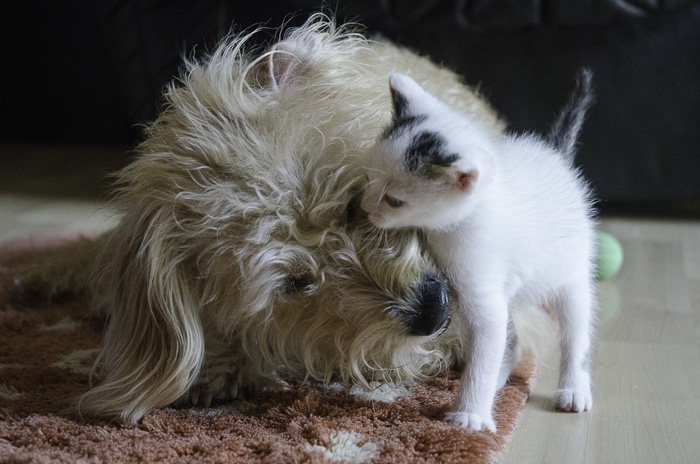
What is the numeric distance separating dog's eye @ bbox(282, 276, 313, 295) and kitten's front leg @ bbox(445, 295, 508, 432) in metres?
0.25

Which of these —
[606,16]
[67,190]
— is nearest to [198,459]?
[606,16]

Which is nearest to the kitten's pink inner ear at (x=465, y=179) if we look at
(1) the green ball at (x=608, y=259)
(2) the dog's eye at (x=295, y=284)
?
(2) the dog's eye at (x=295, y=284)

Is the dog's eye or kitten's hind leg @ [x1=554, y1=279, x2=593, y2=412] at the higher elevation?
the dog's eye

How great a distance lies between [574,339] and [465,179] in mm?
479

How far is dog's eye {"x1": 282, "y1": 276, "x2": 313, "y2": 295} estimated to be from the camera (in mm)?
1195

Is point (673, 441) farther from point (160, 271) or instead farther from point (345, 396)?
point (160, 271)

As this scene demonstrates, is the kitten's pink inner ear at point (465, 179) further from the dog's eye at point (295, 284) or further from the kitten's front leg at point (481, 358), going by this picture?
the dog's eye at point (295, 284)

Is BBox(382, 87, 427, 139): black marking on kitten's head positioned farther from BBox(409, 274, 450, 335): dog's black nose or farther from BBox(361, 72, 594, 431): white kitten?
BBox(409, 274, 450, 335): dog's black nose

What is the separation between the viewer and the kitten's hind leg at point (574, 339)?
1.33 meters

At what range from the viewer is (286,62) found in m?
1.41

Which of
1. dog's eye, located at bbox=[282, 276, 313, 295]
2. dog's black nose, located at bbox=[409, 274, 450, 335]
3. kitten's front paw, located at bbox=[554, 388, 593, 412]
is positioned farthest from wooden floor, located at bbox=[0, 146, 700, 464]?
dog's eye, located at bbox=[282, 276, 313, 295]

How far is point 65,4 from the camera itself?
12.0 feet

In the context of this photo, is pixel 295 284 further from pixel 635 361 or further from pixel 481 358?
pixel 635 361

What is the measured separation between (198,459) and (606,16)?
6.32 feet
